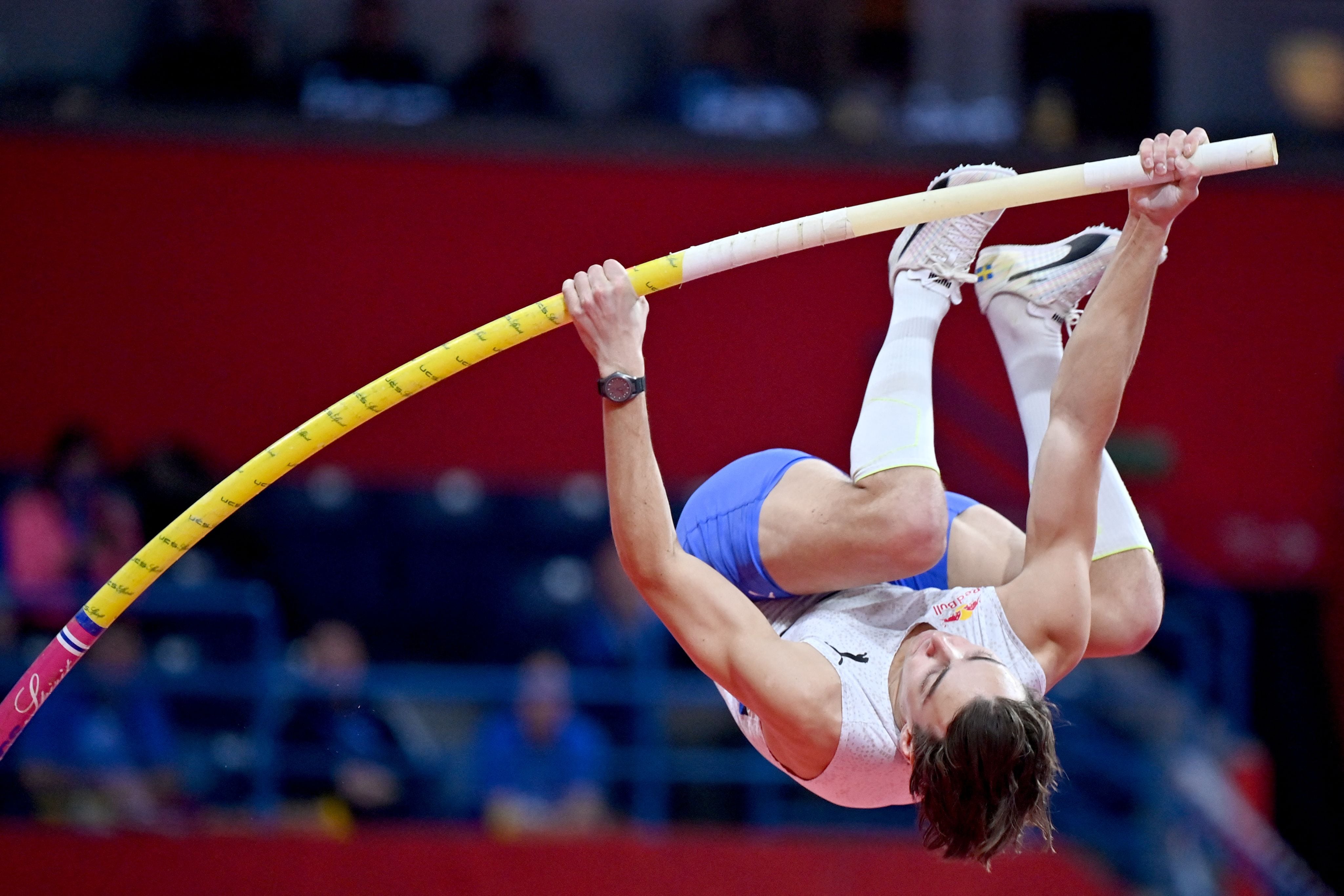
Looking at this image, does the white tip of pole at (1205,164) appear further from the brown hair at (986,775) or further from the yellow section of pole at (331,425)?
the brown hair at (986,775)

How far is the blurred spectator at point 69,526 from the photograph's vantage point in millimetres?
6023

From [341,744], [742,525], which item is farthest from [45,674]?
[341,744]

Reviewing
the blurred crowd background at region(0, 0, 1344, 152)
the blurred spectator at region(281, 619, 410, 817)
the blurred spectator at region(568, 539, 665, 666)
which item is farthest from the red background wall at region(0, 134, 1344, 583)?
the blurred spectator at region(281, 619, 410, 817)

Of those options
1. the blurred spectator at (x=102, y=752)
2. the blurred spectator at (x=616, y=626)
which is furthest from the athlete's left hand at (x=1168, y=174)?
the blurred spectator at (x=102, y=752)

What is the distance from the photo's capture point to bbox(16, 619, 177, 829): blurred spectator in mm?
5512

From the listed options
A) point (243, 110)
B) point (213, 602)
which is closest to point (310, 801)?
point (213, 602)

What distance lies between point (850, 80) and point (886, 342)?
4904 millimetres

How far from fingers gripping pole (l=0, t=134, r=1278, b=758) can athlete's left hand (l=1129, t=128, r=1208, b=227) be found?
0.02 metres

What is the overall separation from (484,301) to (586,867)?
3.08 metres

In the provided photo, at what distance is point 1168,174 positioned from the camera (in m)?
2.72

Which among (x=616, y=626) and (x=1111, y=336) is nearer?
(x=1111, y=336)

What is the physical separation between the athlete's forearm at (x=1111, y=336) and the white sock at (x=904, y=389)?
272mm

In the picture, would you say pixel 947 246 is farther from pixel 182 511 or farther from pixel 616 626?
pixel 182 511

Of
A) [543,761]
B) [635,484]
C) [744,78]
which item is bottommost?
[543,761]
